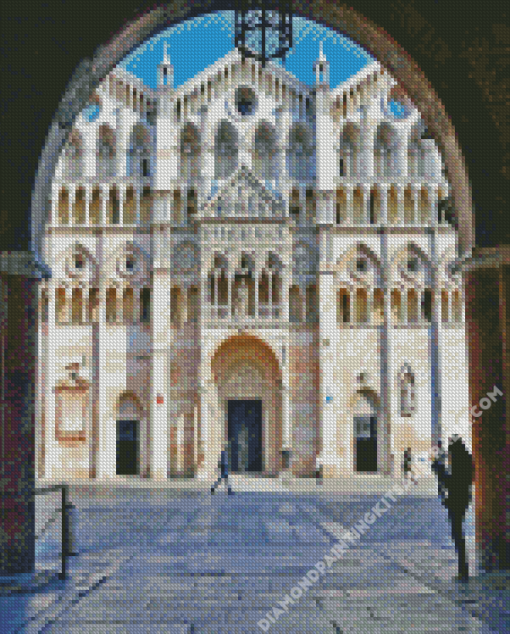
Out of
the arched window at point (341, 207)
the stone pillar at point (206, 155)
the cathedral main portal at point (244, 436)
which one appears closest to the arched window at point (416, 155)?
the arched window at point (341, 207)

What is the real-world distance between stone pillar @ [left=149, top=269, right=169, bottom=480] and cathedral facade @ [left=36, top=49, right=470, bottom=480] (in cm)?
8

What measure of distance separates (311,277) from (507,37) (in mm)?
22991

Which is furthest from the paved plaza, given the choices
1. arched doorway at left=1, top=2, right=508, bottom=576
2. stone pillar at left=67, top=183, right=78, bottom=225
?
stone pillar at left=67, top=183, right=78, bottom=225

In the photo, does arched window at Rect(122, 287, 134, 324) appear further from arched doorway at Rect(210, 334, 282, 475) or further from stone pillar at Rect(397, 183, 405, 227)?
stone pillar at Rect(397, 183, 405, 227)

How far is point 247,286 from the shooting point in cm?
3241

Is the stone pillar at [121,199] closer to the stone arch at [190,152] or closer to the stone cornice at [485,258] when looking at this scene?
the stone arch at [190,152]

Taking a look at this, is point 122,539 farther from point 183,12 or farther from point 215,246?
point 215,246

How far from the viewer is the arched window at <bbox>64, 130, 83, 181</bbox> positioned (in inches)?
1305

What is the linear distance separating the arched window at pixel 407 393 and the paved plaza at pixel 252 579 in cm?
1415

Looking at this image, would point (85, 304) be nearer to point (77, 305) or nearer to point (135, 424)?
point (77, 305)

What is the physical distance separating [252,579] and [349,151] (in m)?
26.7

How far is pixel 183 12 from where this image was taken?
1121 centimetres

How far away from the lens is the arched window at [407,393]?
32.2 meters

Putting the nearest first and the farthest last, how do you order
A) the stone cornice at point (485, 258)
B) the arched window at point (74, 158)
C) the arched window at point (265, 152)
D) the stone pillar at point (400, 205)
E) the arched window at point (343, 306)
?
1. the stone cornice at point (485, 258)
2. the arched window at point (343, 306)
3. the arched window at point (74, 158)
4. the stone pillar at point (400, 205)
5. the arched window at point (265, 152)
